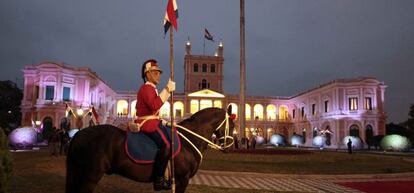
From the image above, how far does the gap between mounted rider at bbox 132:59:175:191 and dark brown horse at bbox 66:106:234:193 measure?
0.17m

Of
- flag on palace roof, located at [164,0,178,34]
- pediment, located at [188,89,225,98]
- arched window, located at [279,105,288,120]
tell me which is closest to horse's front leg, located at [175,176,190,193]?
flag on palace roof, located at [164,0,178,34]

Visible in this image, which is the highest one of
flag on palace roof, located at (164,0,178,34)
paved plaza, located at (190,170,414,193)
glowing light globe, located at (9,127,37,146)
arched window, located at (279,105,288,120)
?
arched window, located at (279,105,288,120)

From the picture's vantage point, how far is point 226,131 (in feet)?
19.3

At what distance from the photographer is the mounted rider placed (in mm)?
5113

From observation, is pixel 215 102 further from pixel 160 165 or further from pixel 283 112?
pixel 160 165

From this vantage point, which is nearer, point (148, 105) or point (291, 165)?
point (148, 105)

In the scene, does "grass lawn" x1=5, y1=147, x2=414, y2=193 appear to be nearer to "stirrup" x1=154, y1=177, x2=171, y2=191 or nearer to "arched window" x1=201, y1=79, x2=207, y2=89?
"stirrup" x1=154, y1=177, x2=171, y2=191

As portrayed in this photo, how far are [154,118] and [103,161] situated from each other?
1000mm

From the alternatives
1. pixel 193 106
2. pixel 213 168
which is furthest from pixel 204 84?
pixel 213 168

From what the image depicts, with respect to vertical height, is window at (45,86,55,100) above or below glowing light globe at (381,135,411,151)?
above

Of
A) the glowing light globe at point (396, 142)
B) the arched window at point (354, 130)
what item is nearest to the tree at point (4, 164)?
the glowing light globe at point (396, 142)

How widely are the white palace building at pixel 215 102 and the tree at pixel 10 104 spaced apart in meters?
3.81

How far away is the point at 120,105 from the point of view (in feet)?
250

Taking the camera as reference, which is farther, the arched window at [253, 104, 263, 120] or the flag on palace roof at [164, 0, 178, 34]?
the arched window at [253, 104, 263, 120]
